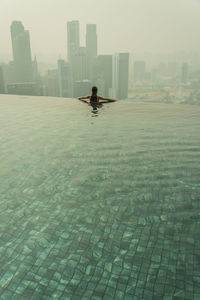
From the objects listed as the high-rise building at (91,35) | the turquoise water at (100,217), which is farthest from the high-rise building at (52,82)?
the high-rise building at (91,35)

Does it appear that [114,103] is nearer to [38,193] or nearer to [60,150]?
[60,150]

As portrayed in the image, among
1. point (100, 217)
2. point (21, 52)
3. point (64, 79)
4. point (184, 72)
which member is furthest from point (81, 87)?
point (21, 52)

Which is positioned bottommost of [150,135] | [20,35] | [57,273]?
[57,273]

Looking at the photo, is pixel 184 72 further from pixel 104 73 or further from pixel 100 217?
pixel 100 217

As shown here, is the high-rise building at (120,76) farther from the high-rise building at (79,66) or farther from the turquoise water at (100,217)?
the turquoise water at (100,217)

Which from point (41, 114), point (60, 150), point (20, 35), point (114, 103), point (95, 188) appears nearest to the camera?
point (95, 188)

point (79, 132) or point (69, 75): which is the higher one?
point (69, 75)

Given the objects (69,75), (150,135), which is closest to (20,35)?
(69,75)
